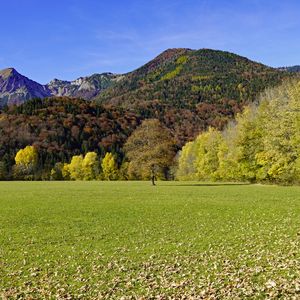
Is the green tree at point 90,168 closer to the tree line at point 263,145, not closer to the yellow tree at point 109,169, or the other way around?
the yellow tree at point 109,169

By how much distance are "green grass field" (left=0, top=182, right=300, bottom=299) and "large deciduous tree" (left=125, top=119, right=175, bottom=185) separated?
41.4 meters

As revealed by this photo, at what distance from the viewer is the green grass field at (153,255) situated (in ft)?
38.0

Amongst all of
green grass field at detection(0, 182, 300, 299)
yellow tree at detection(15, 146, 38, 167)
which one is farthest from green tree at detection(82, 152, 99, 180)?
green grass field at detection(0, 182, 300, 299)

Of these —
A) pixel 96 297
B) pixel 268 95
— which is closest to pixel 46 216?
pixel 96 297

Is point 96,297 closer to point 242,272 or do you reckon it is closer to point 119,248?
point 242,272

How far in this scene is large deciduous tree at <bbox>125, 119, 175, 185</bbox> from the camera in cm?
7131

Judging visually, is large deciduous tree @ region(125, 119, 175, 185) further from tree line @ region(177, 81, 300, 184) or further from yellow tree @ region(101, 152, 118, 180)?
yellow tree @ region(101, 152, 118, 180)

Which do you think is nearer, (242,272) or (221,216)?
(242,272)

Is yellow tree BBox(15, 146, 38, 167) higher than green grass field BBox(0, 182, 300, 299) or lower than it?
higher

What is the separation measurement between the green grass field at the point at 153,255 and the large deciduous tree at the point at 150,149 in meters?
41.4

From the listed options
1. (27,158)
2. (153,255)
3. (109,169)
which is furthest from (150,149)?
(27,158)

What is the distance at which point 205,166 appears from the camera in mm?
94375

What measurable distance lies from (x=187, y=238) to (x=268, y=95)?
63661 mm

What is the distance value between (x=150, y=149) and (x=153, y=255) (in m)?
56.0
